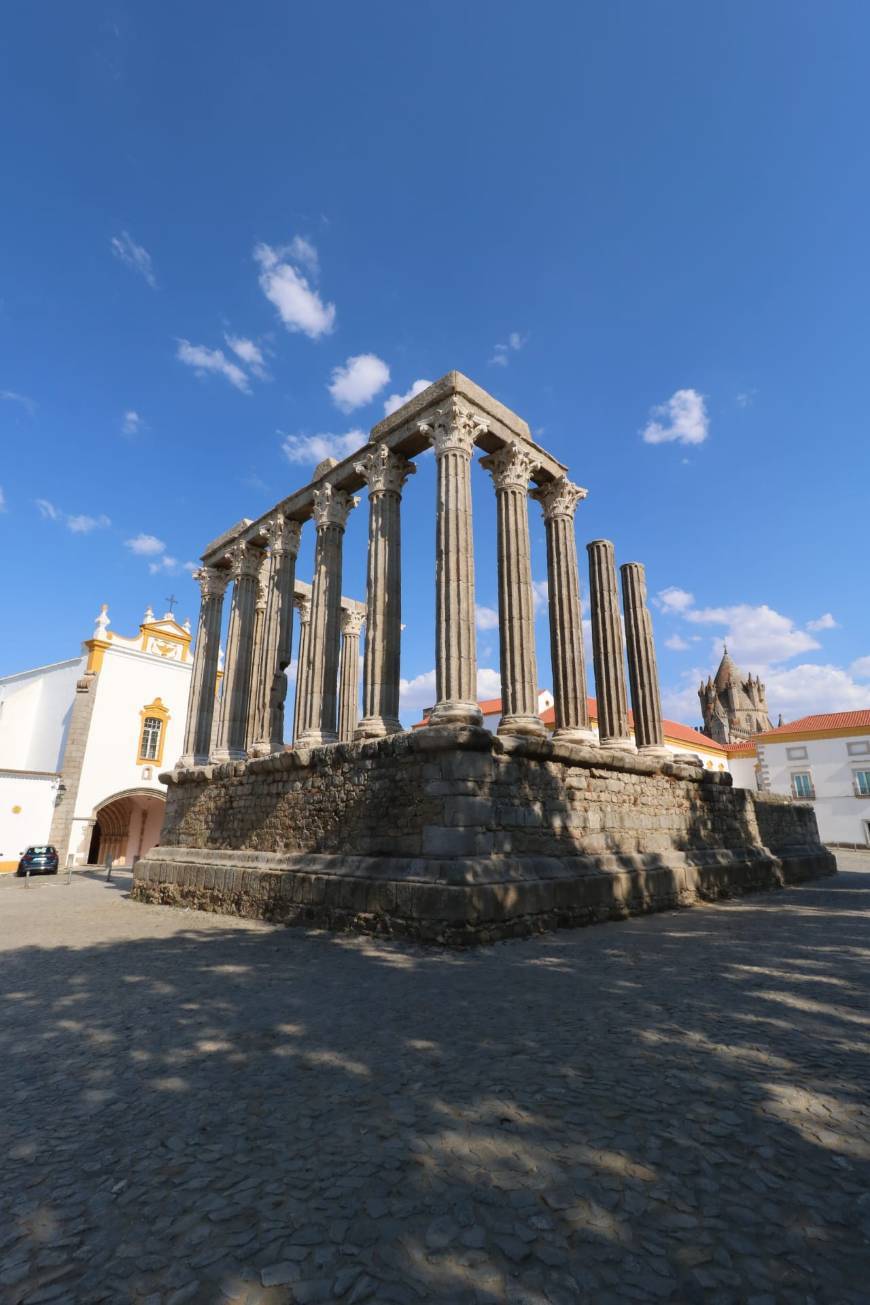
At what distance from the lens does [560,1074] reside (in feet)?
10.8

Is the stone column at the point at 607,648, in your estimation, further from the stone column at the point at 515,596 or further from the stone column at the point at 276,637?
the stone column at the point at 276,637

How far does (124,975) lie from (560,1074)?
4579 mm

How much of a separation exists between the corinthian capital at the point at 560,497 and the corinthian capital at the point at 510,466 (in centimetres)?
125

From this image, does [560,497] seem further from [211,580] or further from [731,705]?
[731,705]

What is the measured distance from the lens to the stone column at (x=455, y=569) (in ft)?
30.4

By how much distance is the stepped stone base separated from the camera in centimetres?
768

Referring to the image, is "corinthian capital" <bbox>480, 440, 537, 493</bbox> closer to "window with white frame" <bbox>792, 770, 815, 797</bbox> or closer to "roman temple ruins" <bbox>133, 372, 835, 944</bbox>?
"roman temple ruins" <bbox>133, 372, 835, 944</bbox>

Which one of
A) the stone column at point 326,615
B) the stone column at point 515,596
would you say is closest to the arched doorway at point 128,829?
the stone column at point 326,615

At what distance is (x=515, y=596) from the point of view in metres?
10.6

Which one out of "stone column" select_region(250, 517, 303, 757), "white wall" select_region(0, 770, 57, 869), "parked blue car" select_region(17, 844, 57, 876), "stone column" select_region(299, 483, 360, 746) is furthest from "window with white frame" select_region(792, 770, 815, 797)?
"white wall" select_region(0, 770, 57, 869)

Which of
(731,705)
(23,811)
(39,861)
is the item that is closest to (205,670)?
(39,861)

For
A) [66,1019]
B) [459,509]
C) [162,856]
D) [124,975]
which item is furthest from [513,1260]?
[162,856]

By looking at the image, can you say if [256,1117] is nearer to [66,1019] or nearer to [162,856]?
[66,1019]

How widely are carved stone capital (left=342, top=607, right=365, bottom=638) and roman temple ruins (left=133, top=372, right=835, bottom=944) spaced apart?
2.64 metres
